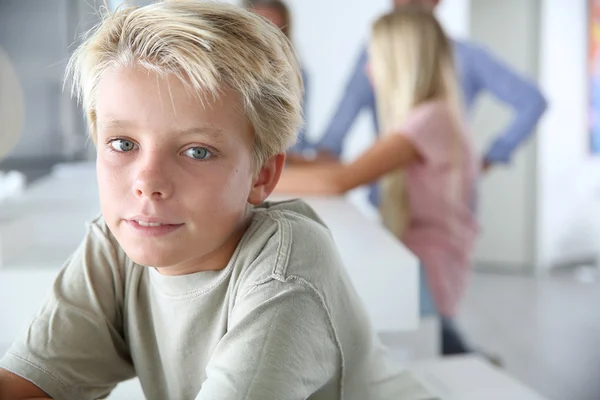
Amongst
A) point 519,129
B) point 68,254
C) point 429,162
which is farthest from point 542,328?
point 68,254

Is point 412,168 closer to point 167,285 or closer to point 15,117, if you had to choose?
point 15,117

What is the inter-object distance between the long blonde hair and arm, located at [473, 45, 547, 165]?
1.19 feet

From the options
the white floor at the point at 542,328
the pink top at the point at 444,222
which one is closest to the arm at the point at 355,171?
the pink top at the point at 444,222

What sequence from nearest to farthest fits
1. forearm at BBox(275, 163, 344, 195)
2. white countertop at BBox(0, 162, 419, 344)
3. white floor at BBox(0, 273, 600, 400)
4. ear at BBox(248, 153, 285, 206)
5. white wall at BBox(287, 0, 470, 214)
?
ear at BBox(248, 153, 285, 206) < white countertop at BBox(0, 162, 419, 344) < forearm at BBox(275, 163, 344, 195) < white floor at BBox(0, 273, 600, 400) < white wall at BBox(287, 0, 470, 214)

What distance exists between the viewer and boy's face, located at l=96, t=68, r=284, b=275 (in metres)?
0.48

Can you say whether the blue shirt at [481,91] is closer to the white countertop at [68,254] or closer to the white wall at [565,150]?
the white countertop at [68,254]

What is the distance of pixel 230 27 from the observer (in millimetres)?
499

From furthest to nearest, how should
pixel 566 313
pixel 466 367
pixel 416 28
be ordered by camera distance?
pixel 566 313 → pixel 416 28 → pixel 466 367

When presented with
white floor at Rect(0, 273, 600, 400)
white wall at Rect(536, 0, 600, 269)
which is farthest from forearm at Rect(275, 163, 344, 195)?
white wall at Rect(536, 0, 600, 269)

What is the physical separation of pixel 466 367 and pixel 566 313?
79.3 inches

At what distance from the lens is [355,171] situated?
1.29 m

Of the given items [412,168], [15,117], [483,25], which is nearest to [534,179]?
[483,25]

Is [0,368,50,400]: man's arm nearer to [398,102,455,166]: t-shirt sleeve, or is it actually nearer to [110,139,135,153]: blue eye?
[110,139,135,153]: blue eye

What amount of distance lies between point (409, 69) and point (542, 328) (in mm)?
1438
